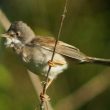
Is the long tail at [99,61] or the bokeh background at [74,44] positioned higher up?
the bokeh background at [74,44]

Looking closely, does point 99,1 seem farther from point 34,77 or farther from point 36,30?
point 34,77

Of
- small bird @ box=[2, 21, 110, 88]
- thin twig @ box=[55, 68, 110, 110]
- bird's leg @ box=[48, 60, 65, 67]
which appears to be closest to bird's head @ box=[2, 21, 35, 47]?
small bird @ box=[2, 21, 110, 88]

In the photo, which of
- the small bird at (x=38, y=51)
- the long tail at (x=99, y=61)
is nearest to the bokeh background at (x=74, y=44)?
the long tail at (x=99, y=61)

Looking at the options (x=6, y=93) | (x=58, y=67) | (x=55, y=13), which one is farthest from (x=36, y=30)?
(x=58, y=67)

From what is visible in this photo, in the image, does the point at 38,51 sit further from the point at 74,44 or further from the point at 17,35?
the point at 74,44

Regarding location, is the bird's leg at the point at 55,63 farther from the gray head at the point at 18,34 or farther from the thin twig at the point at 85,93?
the thin twig at the point at 85,93

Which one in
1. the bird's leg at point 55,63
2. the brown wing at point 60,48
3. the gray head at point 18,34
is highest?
the gray head at point 18,34

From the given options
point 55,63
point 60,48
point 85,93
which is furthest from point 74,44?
point 55,63
